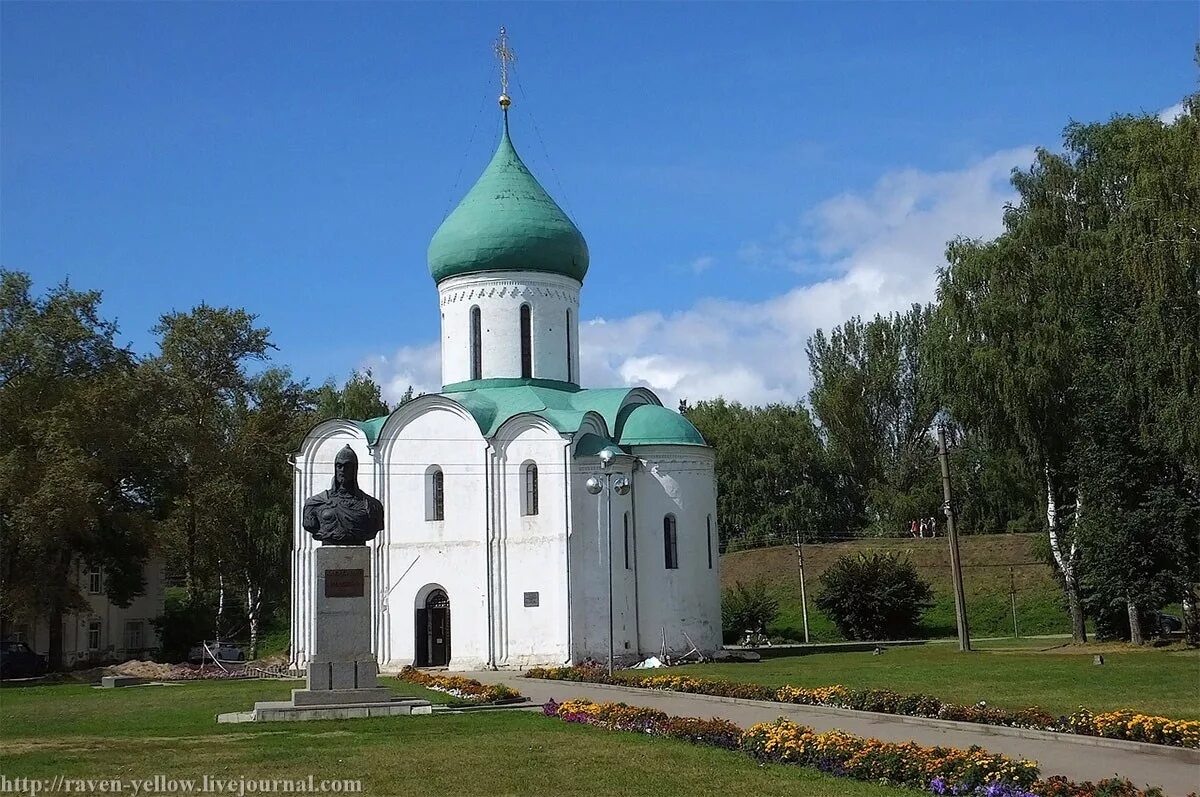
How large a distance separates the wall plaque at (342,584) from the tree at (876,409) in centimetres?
4106

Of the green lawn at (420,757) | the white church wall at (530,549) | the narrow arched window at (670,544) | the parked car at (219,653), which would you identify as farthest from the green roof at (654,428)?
the green lawn at (420,757)

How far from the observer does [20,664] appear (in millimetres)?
32375

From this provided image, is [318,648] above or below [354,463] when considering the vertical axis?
below

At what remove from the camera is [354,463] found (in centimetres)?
1830

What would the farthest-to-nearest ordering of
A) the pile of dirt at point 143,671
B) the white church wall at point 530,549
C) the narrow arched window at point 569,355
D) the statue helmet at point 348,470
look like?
the narrow arched window at point 569,355, the white church wall at point 530,549, the pile of dirt at point 143,671, the statue helmet at point 348,470

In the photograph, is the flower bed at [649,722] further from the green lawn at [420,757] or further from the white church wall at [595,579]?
the white church wall at [595,579]

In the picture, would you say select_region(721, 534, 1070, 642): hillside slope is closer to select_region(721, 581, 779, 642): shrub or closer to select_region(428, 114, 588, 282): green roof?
select_region(721, 581, 779, 642): shrub

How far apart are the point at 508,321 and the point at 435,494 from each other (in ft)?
16.8

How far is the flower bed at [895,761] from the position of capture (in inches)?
356

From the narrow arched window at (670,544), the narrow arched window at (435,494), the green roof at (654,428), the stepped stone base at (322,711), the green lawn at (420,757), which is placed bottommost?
the green lawn at (420,757)

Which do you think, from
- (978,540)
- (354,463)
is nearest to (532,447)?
(354,463)

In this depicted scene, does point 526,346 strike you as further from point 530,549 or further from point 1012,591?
point 1012,591

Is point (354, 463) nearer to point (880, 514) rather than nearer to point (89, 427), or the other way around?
point (89, 427)

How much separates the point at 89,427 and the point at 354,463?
15.3 metres
